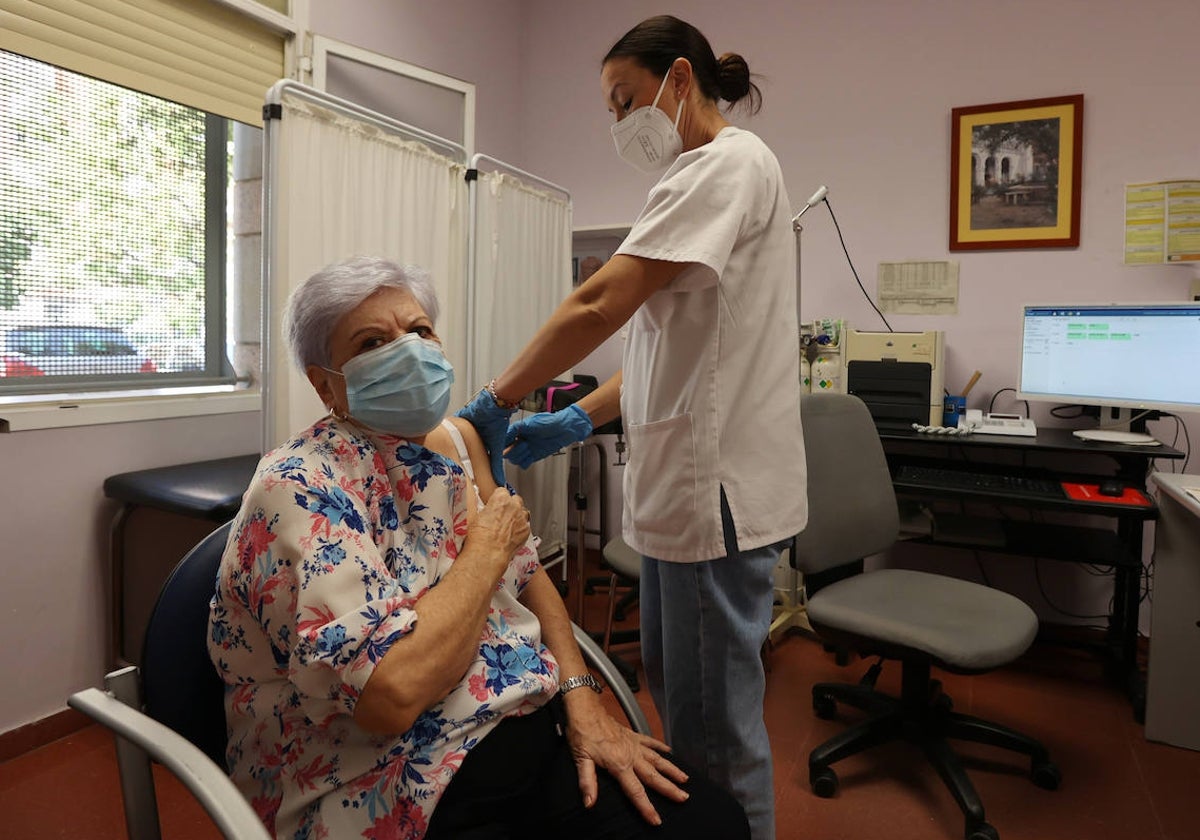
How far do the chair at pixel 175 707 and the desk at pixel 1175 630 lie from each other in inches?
93.1

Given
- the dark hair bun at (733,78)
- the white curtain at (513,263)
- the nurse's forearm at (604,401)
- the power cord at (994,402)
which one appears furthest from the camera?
the power cord at (994,402)

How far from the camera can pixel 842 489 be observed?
208 cm

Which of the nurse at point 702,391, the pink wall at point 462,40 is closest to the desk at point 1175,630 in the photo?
the nurse at point 702,391

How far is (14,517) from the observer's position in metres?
1.99

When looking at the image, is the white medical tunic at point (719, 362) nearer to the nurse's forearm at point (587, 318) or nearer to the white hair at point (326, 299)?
the nurse's forearm at point (587, 318)

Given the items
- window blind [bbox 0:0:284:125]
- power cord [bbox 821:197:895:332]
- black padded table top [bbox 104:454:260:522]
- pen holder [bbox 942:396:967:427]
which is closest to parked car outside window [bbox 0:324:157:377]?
black padded table top [bbox 104:454:260:522]

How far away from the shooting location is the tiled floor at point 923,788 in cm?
178

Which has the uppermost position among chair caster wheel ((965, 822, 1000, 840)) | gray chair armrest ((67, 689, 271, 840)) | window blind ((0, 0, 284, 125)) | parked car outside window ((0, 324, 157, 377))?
window blind ((0, 0, 284, 125))

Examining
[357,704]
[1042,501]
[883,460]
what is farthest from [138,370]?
[1042,501]

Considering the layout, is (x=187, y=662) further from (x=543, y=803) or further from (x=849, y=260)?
(x=849, y=260)

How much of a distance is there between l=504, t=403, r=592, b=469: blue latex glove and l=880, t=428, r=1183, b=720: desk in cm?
158

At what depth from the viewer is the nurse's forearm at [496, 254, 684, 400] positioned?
1152 millimetres

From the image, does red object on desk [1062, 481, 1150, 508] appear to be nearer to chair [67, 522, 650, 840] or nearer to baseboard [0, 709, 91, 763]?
chair [67, 522, 650, 840]

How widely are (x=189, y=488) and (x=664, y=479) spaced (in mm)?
1419
